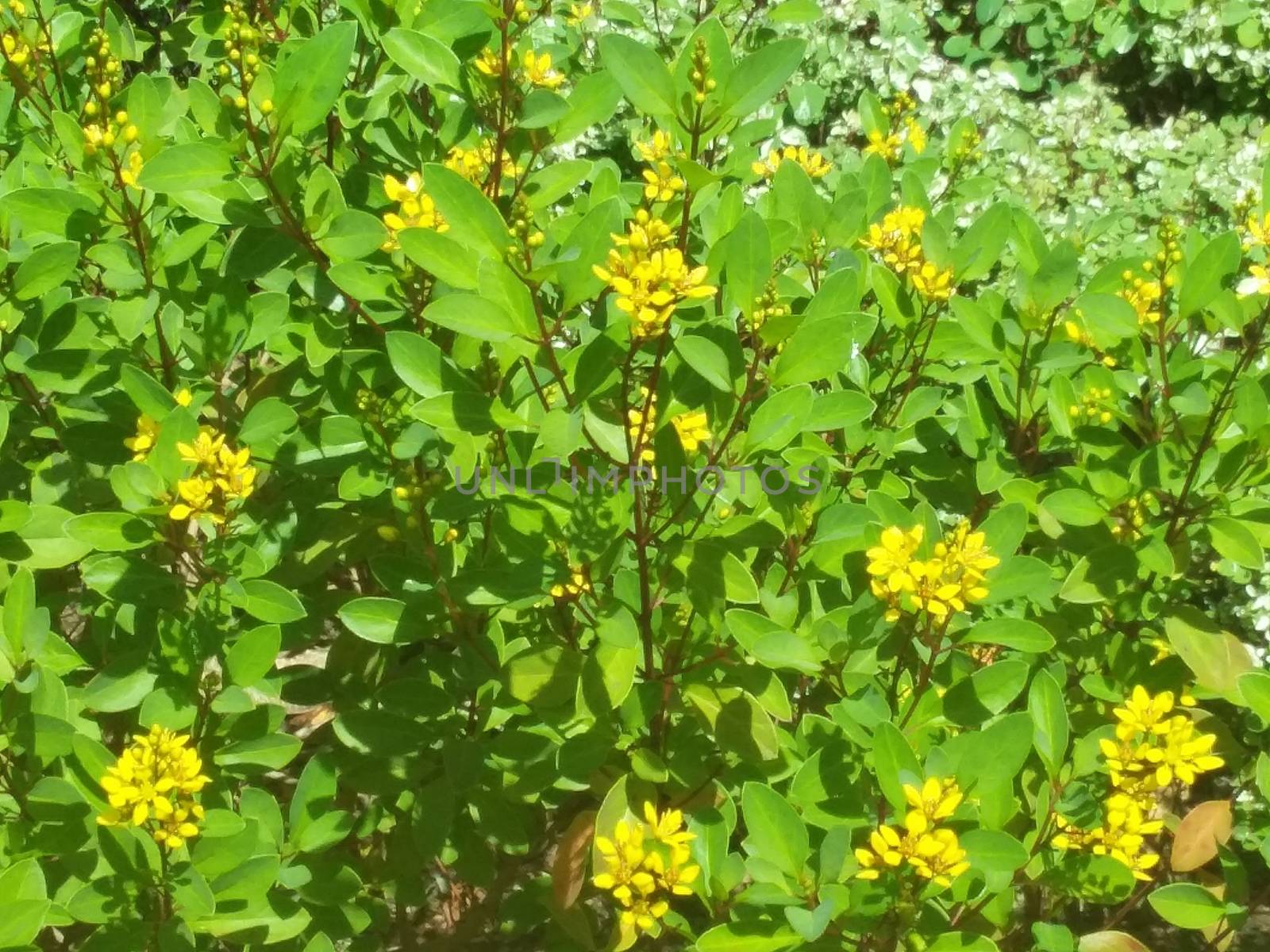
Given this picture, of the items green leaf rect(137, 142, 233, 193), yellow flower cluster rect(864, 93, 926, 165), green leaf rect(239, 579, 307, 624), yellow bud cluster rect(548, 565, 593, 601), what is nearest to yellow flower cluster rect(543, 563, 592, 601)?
yellow bud cluster rect(548, 565, 593, 601)

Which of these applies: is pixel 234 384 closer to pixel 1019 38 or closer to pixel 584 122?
pixel 584 122

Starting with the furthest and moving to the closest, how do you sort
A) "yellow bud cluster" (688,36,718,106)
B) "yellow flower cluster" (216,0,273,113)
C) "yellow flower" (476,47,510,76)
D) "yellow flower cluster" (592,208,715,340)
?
"yellow flower" (476,47,510,76) < "yellow flower cluster" (216,0,273,113) < "yellow bud cluster" (688,36,718,106) < "yellow flower cluster" (592,208,715,340)

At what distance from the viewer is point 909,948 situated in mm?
1471

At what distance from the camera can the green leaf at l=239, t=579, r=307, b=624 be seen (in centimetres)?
162

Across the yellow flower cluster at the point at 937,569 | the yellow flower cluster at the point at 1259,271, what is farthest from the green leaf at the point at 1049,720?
the yellow flower cluster at the point at 1259,271

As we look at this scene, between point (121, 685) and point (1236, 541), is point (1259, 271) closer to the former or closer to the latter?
point (1236, 541)

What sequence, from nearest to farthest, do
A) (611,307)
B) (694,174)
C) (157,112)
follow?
(694,174), (611,307), (157,112)

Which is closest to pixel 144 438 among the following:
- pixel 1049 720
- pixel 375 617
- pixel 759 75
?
pixel 375 617

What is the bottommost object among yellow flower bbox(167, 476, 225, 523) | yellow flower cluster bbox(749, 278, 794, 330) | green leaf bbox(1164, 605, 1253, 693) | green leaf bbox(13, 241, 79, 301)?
green leaf bbox(1164, 605, 1253, 693)

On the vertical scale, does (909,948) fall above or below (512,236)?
below

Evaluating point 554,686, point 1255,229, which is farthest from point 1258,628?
point 554,686

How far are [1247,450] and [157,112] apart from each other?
1829 mm

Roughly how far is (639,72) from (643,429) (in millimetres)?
451

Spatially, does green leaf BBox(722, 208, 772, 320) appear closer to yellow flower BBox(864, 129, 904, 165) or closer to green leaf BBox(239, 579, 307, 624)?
green leaf BBox(239, 579, 307, 624)
